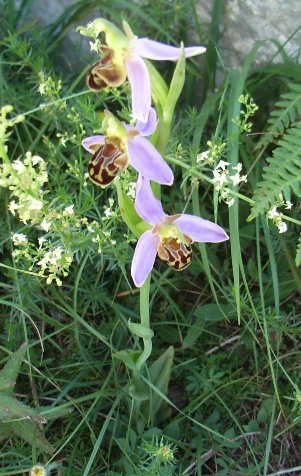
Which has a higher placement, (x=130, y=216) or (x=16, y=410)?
(x=130, y=216)

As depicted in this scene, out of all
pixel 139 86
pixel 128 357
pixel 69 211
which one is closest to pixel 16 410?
pixel 128 357

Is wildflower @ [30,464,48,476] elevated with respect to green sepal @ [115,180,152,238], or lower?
lower

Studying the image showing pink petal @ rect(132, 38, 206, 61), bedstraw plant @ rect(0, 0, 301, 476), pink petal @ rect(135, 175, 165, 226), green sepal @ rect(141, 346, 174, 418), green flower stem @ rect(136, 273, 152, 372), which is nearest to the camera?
pink petal @ rect(132, 38, 206, 61)

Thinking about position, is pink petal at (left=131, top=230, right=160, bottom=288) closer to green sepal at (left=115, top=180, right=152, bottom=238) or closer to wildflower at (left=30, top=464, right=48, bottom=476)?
green sepal at (left=115, top=180, right=152, bottom=238)

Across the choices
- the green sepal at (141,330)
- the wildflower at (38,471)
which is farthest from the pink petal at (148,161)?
the wildflower at (38,471)

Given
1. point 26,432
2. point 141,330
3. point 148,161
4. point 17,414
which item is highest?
point 148,161

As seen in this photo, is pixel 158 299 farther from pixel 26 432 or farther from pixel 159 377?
pixel 26 432

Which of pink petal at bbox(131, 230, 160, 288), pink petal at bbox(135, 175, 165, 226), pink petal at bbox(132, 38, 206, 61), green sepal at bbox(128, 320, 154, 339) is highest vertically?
pink petal at bbox(132, 38, 206, 61)

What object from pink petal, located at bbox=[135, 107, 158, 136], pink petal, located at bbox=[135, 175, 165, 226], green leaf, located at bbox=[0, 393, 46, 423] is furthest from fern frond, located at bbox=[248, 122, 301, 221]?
green leaf, located at bbox=[0, 393, 46, 423]
